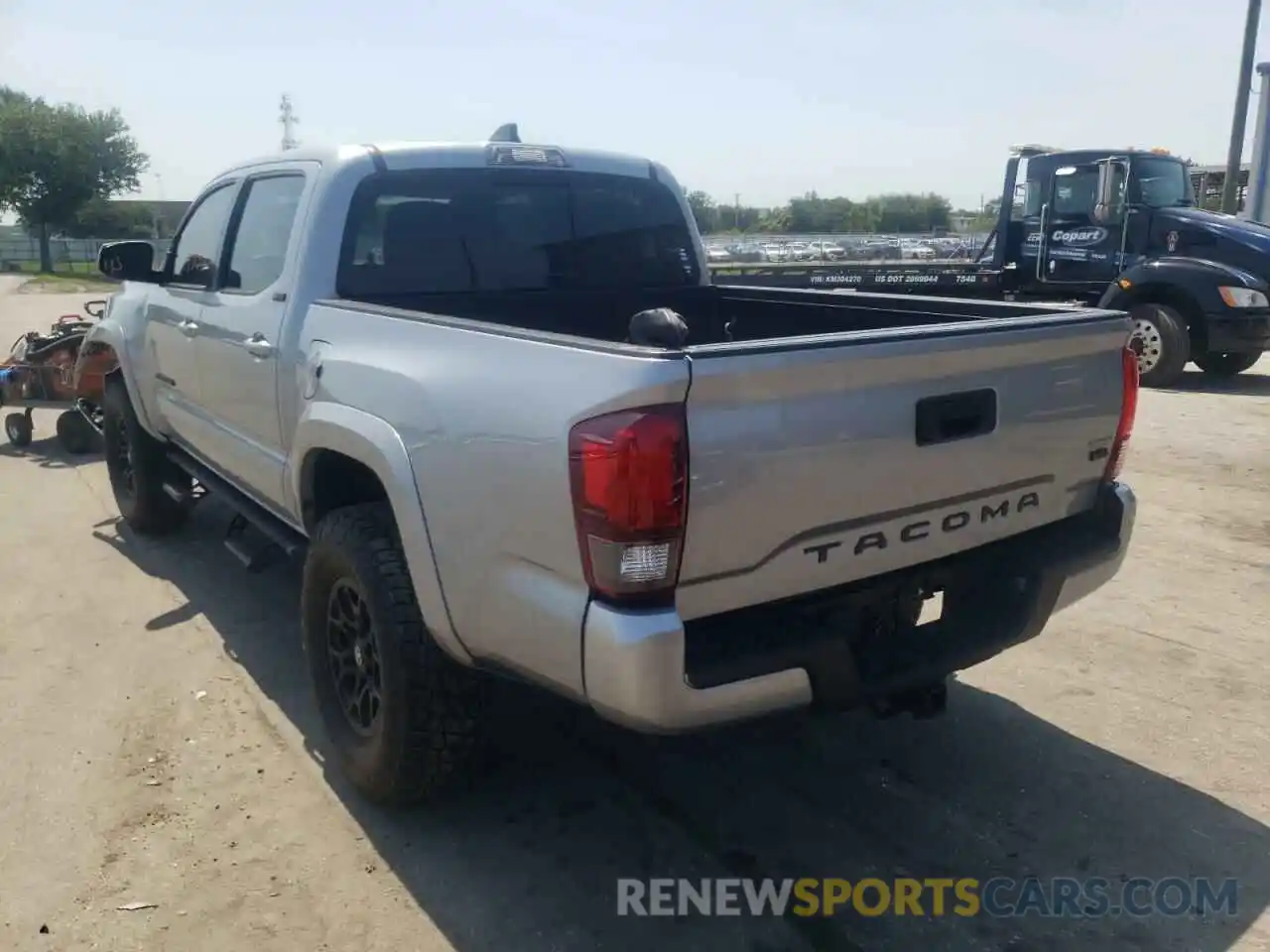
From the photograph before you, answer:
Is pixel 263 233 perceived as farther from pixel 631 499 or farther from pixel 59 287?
pixel 59 287

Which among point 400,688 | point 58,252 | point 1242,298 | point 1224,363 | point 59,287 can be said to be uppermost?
point 1242,298

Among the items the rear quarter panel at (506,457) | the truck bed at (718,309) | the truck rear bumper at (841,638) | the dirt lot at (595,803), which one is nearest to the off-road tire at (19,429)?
the dirt lot at (595,803)

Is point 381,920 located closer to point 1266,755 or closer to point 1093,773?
point 1093,773

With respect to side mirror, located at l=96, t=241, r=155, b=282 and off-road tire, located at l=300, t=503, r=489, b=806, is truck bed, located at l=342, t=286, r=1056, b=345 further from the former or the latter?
side mirror, located at l=96, t=241, r=155, b=282

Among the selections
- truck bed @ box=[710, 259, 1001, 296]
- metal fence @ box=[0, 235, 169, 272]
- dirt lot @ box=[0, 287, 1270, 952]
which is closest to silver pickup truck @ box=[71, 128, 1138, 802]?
dirt lot @ box=[0, 287, 1270, 952]

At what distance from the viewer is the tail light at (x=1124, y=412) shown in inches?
131

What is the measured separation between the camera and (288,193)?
4.28 m

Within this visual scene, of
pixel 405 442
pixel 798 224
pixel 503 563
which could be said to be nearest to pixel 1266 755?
pixel 503 563

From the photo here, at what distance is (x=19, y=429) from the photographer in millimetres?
9070

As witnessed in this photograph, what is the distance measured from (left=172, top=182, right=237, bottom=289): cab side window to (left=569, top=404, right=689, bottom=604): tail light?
3099 millimetres

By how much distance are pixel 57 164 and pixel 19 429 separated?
5668 cm

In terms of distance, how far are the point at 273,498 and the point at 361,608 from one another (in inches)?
40.3

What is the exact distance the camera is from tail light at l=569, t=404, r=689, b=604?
2.35 metres

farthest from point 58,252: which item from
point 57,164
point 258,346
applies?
point 258,346
